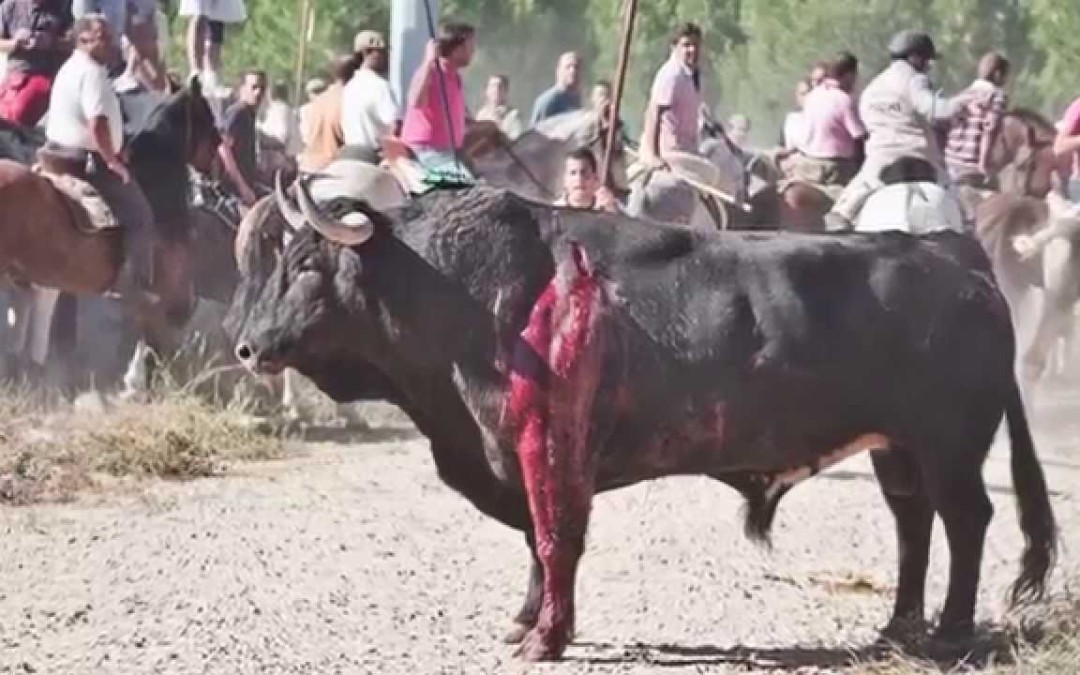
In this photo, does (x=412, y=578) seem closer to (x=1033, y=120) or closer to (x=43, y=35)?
(x=43, y=35)

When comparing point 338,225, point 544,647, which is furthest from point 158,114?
point 544,647

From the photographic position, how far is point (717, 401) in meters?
9.02

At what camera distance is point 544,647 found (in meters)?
9.04

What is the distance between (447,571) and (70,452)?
3572 mm

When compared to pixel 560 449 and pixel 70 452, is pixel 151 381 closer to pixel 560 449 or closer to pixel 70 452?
pixel 70 452

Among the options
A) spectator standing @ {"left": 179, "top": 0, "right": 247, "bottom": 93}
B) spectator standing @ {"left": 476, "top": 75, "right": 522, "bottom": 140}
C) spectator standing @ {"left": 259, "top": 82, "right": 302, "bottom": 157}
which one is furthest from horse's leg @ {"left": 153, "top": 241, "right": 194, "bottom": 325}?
spectator standing @ {"left": 476, "top": 75, "right": 522, "bottom": 140}

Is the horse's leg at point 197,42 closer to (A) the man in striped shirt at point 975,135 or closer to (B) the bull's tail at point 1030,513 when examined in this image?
(A) the man in striped shirt at point 975,135

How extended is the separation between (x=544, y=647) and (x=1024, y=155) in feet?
34.7

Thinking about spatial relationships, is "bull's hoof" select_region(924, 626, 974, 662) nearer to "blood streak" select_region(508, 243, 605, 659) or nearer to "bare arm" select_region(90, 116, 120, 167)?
"blood streak" select_region(508, 243, 605, 659)

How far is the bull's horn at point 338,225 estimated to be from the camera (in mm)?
9039

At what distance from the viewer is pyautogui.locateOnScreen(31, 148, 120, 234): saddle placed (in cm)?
1583

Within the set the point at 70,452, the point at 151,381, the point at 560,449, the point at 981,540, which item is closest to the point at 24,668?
the point at 560,449

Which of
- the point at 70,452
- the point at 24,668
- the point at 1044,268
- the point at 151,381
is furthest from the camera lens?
the point at 1044,268

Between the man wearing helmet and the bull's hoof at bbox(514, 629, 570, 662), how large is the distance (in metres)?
7.16
